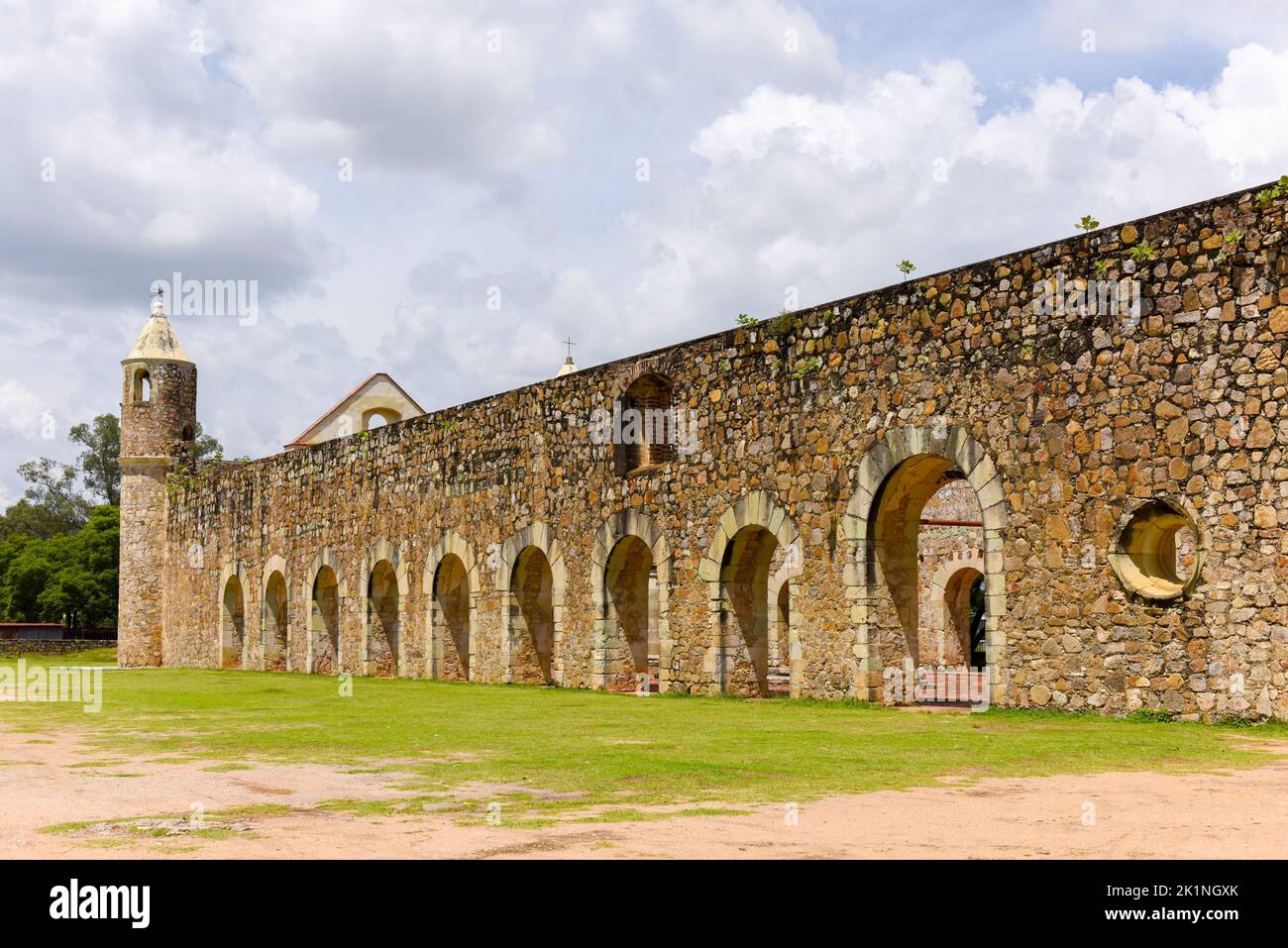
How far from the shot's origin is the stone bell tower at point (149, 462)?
3512 centimetres

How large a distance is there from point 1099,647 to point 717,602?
5.48 metres

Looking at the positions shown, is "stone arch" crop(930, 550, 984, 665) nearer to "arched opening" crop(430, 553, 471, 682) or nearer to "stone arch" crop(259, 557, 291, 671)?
"arched opening" crop(430, 553, 471, 682)

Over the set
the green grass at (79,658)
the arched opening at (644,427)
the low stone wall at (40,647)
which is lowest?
the green grass at (79,658)

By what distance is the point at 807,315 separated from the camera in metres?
15.6

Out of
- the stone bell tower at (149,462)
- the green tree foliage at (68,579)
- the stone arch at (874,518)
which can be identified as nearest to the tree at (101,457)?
the green tree foliage at (68,579)

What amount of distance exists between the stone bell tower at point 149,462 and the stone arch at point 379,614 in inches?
477

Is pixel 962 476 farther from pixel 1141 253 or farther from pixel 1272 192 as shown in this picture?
pixel 1272 192

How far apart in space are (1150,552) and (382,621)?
53.5 feet

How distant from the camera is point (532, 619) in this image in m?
21.3

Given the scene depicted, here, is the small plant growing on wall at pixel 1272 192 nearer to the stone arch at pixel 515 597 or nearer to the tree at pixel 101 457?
the stone arch at pixel 515 597

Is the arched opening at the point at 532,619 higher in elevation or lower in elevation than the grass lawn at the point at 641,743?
higher

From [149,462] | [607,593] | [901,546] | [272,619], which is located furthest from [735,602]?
[149,462]

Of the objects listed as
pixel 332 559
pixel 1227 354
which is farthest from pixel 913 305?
pixel 332 559
